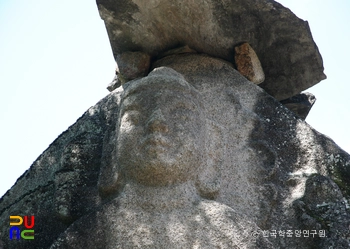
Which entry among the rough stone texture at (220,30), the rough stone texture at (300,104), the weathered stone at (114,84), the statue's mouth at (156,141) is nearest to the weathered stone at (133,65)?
the rough stone texture at (220,30)

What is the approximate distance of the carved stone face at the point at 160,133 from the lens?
3.46 m

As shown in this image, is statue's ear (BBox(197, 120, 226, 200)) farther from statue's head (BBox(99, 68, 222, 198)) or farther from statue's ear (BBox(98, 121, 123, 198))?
statue's ear (BBox(98, 121, 123, 198))

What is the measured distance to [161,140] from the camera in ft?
11.6

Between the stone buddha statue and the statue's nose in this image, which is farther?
the statue's nose

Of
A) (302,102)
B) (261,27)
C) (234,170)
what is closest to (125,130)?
(234,170)

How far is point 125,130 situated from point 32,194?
2.69 ft

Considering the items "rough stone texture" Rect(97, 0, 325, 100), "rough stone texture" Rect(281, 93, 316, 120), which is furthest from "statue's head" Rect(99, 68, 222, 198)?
"rough stone texture" Rect(281, 93, 316, 120)

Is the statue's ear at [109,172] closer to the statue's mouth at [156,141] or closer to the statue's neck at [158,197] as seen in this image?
the statue's neck at [158,197]

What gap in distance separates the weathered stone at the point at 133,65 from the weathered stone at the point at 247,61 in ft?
2.40

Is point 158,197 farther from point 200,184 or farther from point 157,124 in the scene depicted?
point 157,124

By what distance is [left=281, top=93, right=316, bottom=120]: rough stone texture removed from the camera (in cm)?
540

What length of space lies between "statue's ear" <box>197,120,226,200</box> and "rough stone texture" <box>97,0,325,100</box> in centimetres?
88

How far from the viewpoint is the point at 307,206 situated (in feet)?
12.0

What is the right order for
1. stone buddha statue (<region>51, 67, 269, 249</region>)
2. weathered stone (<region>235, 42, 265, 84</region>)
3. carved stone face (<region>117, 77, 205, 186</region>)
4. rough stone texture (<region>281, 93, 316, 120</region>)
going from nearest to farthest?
stone buddha statue (<region>51, 67, 269, 249</region>)
carved stone face (<region>117, 77, 205, 186</region>)
weathered stone (<region>235, 42, 265, 84</region>)
rough stone texture (<region>281, 93, 316, 120</region>)
